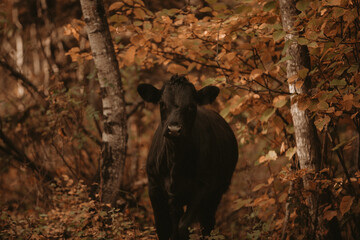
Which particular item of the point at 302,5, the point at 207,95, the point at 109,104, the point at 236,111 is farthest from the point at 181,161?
the point at 302,5

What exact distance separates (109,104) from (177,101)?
1.19 metres

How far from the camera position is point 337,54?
353 centimetres

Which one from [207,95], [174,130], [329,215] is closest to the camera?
[174,130]

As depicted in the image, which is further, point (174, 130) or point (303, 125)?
point (303, 125)

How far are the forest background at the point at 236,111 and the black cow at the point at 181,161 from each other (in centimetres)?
28

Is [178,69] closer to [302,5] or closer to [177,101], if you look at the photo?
[177,101]

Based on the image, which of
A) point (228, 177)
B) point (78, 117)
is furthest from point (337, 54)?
point (78, 117)

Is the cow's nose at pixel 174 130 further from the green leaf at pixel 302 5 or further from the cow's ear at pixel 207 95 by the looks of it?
the green leaf at pixel 302 5

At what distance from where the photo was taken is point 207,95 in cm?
448

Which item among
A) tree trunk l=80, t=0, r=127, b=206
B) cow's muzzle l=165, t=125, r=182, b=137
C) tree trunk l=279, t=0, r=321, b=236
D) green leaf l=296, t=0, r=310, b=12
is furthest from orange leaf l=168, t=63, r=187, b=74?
green leaf l=296, t=0, r=310, b=12

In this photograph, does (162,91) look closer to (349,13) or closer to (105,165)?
(105,165)

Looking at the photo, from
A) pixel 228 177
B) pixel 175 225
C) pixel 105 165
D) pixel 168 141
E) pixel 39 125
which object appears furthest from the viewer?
pixel 39 125

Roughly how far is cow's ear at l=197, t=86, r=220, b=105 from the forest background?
0.09 meters

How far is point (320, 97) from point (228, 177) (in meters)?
2.27
